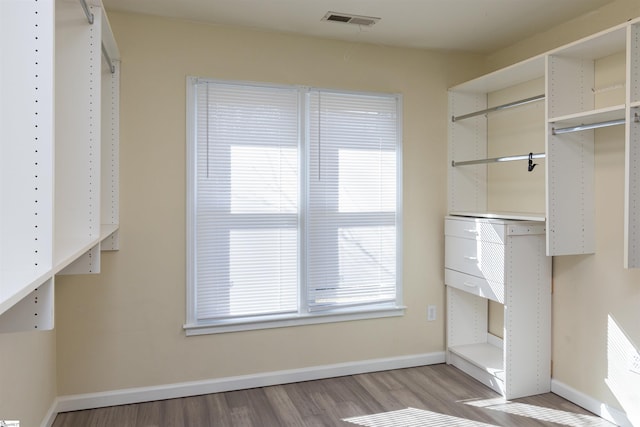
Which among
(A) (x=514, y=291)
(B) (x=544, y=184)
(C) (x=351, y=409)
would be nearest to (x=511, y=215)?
(B) (x=544, y=184)

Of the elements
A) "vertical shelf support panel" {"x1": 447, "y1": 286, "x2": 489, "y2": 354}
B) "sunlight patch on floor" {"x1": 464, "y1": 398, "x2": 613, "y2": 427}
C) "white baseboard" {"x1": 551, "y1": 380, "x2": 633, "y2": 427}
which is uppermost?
"vertical shelf support panel" {"x1": 447, "y1": 286, "x2": 489, "y2": 354}

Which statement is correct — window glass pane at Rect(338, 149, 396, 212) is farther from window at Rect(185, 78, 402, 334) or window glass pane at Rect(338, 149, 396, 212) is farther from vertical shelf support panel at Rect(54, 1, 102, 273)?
vertical shelf support panel at Rect(54, 1, 102, 273)

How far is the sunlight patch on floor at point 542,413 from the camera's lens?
2.68 m

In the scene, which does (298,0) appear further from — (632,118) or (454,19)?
(632,118)

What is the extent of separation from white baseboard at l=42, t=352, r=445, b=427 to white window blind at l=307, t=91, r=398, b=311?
1.49 feet

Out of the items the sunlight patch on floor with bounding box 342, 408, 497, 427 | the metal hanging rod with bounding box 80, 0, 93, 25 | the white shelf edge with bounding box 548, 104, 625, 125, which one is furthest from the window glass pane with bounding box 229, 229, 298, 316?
the white shelf edge with bounding box 548, 104, 625, 125

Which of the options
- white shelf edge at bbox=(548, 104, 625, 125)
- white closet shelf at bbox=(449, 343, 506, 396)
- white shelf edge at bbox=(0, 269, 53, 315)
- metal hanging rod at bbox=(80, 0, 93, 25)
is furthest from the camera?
white closet shelf at bbox=(449, 343, 506, 396)

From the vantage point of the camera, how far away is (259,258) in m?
3.17

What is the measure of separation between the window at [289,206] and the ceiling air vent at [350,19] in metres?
0.49

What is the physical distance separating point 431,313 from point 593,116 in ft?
6.00

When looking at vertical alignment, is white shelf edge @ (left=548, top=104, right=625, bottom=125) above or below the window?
above

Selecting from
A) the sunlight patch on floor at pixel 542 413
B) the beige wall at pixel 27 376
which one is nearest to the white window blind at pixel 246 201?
the beige wall at pixel 27 376

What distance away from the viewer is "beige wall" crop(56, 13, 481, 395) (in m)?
2.88

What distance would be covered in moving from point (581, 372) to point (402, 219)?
1.50m
